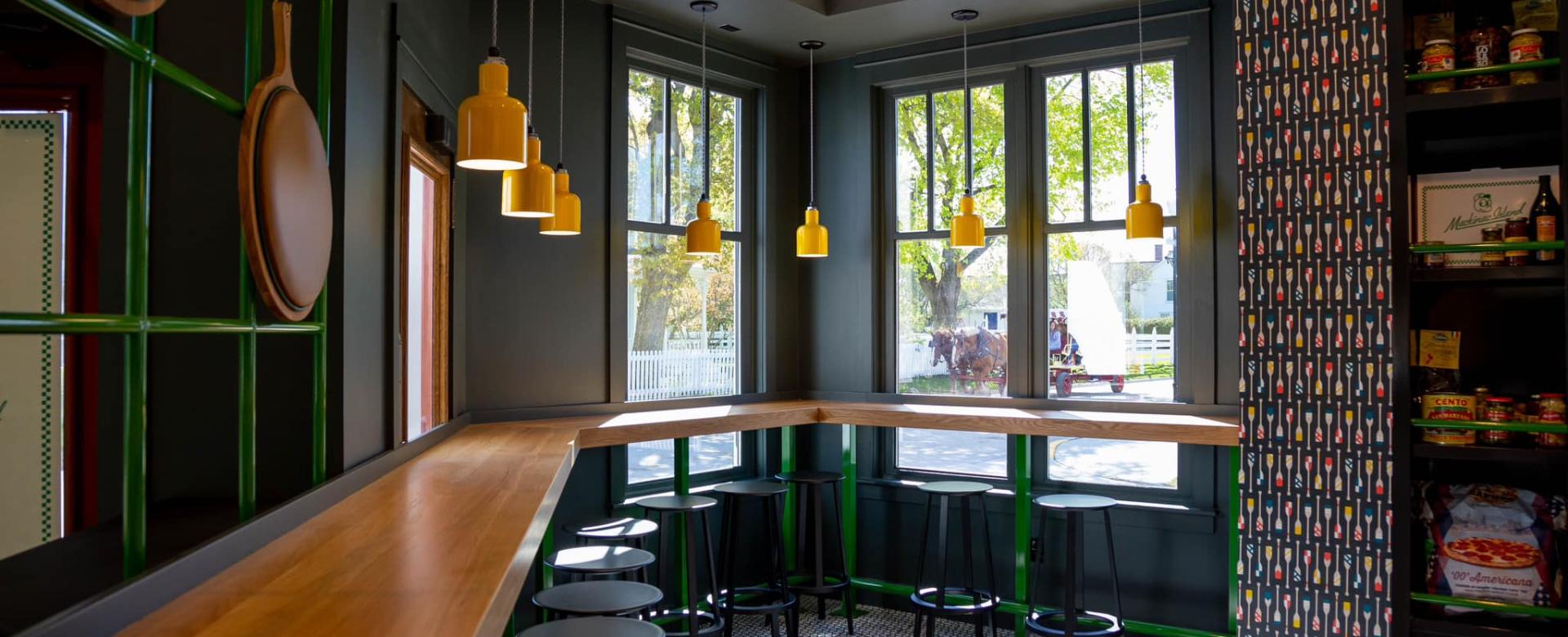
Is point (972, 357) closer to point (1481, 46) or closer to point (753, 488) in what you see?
point (753, 488)

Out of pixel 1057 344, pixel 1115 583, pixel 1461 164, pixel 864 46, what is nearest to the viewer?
pixel 1461 164

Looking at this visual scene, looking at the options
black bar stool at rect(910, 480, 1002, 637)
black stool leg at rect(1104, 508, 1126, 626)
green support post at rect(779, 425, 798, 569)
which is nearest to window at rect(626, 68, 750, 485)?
green support post at rect(779, 425, 798, 569)

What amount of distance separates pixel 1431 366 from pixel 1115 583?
1.54 meters

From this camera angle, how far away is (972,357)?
503 centimetres

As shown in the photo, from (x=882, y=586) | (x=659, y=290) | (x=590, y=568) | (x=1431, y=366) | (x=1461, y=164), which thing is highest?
(x=1461, y=164)

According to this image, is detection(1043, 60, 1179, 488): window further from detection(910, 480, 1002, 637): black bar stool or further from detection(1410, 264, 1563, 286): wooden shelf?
detection(1410, 264, 1563, 286): wooden shelf

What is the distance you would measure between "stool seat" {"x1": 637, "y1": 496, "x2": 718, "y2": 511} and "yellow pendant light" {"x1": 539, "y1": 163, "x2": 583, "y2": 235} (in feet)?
3.98

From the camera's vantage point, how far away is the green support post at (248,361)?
1.73m

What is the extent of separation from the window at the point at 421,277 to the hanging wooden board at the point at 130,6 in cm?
152

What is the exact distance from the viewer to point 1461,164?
11.0 feet

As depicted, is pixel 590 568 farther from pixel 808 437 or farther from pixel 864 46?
pixel 864 46

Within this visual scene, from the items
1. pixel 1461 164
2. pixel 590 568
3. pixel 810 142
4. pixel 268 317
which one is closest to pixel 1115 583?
pixel 1461 164

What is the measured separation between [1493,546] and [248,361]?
11.1 ft

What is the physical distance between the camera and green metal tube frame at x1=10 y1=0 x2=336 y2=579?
1.14 metres
